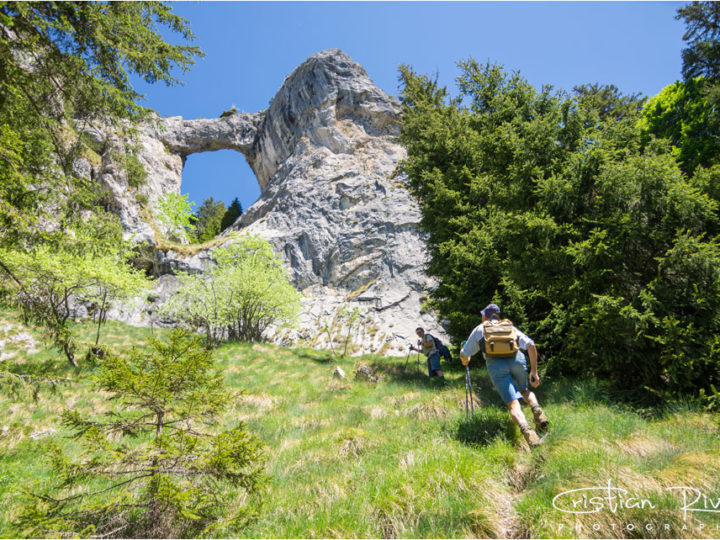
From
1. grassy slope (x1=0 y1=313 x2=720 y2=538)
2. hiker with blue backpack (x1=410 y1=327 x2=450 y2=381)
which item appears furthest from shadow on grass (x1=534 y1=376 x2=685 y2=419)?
hiker with blue backpack (x1=410 y1=327 x2=450 y2=381)

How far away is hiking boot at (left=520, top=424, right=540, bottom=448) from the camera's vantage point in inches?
166

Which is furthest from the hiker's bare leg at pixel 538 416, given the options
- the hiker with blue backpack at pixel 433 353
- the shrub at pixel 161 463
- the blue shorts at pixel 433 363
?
the blue shorts at pixel 433 363

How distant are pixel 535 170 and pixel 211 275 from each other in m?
22.0

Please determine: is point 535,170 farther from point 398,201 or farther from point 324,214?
point 324,214

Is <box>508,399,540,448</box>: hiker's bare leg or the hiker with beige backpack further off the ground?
the hiker with beige backpack

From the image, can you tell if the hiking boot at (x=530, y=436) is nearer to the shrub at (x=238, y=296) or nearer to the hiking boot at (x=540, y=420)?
the hiking boot at (x=540, y=420)

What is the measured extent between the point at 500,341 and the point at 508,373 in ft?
1.79

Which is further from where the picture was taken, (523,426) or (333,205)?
(333,205)

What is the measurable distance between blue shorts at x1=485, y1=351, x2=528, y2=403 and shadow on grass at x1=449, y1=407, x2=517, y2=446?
433 millimetres

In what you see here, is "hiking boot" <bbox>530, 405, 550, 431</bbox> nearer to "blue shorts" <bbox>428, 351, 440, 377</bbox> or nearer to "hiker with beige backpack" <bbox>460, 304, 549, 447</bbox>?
"hiker with beige backpack" <bbox>460, 304, 549, 447</bbox>

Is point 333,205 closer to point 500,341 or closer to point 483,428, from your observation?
point 500,341

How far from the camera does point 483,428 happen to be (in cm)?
510

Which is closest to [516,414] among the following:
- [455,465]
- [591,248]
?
[455,465]

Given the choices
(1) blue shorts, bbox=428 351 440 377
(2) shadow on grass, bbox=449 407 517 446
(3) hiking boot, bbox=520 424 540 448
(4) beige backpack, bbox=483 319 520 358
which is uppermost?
(4) beige backpack, bbox=483 319 520 358
